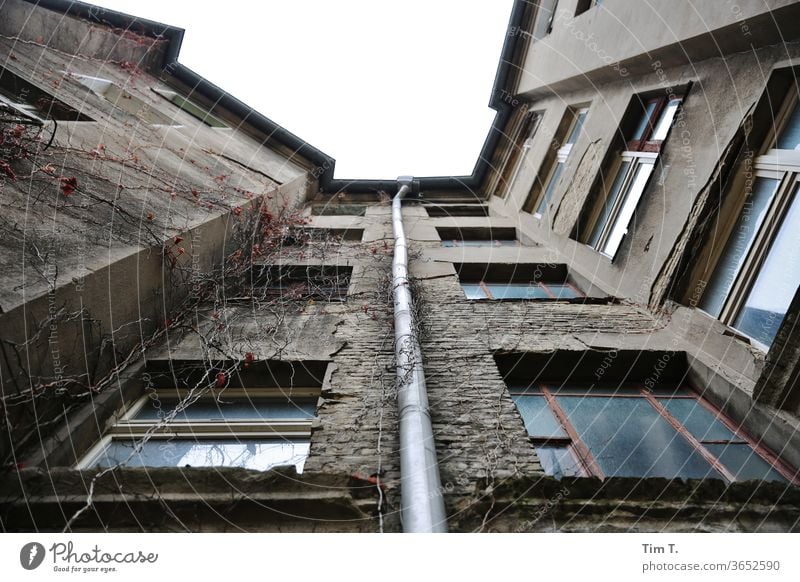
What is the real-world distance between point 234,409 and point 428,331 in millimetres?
2193

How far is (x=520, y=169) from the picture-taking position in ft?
35.6

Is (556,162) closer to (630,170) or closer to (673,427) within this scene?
(630,170)

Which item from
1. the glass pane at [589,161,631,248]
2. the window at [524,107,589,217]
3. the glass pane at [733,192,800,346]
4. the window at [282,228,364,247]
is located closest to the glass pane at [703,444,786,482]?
the glass pane at [733,192,800,346]

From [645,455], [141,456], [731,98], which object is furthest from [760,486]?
[141,456]

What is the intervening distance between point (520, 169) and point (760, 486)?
9.11 meters

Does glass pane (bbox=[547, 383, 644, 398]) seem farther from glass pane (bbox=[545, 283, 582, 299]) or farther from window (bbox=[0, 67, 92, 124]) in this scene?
window (bbox=[0, 67, 92, 124])

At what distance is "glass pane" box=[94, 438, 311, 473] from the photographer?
3340 mm

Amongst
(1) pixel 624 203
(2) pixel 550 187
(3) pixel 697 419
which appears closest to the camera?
(3) pixel 697 419

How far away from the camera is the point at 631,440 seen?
3.73m

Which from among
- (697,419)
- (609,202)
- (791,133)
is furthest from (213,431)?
(609,202)

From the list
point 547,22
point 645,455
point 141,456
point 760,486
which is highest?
point 547,22

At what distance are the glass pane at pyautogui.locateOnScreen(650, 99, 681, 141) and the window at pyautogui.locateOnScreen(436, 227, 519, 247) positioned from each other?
3.70 meters

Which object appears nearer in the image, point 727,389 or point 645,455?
point 645,455
